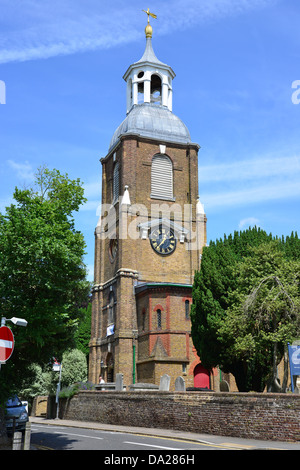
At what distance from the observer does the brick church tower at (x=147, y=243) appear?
40941 millimetres

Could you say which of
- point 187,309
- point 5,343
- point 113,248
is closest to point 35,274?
point 5,343

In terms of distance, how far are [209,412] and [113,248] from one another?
3111 centimetres

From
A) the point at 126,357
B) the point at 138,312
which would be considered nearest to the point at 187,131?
the point at 138,312

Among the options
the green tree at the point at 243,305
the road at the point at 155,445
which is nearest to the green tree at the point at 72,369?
the green tree at the point at 243,305

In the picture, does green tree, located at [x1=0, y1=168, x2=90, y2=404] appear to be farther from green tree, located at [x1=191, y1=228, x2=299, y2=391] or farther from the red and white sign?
green tree, located at [x1=191, y1=228, x2=299, y2=391]

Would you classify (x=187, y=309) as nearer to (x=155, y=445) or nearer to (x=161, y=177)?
(x=161, y=177)

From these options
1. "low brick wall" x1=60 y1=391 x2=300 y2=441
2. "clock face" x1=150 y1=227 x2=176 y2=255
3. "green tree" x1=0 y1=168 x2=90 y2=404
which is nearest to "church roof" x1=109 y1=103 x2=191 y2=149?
"clock face" x1=150 y1=227 x2=176 y2=255

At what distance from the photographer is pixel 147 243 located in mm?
46375

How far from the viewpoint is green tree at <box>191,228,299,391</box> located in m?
23.7

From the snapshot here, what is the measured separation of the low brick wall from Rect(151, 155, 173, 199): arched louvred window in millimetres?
24655

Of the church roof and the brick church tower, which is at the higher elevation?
the church roof

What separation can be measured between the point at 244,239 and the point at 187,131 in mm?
23068
